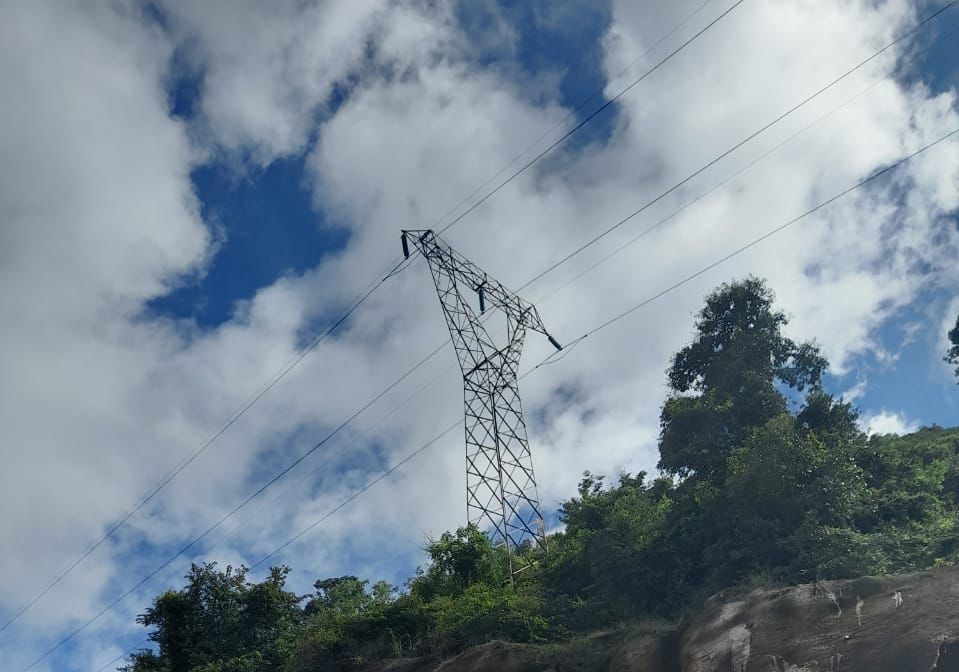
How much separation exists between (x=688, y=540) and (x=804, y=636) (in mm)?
8719

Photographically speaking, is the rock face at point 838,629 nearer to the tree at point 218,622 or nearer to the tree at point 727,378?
the tree at point 727,378

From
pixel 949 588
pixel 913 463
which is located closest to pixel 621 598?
pixel 949 588

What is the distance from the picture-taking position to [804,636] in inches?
874

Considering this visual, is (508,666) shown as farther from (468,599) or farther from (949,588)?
(949,588)

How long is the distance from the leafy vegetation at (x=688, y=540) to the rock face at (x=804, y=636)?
97.3 inches

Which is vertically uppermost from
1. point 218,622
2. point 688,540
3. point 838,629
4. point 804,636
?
point 218,622

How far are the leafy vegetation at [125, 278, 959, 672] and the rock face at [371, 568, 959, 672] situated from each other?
2473mm

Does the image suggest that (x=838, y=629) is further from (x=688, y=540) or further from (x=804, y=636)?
(x=688, y=540)

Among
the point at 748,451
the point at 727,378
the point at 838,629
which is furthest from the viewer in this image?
the point at 727,378

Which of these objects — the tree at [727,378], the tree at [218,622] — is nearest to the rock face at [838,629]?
the tree at [727,378]

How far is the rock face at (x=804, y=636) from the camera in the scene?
1983 cm

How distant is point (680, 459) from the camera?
38.6 metres

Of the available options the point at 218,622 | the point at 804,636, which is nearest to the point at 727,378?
the point at 804,636

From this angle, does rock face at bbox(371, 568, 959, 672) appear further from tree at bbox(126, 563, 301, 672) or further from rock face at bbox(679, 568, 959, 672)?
tree at bbox(126, 563, 301, 672)
